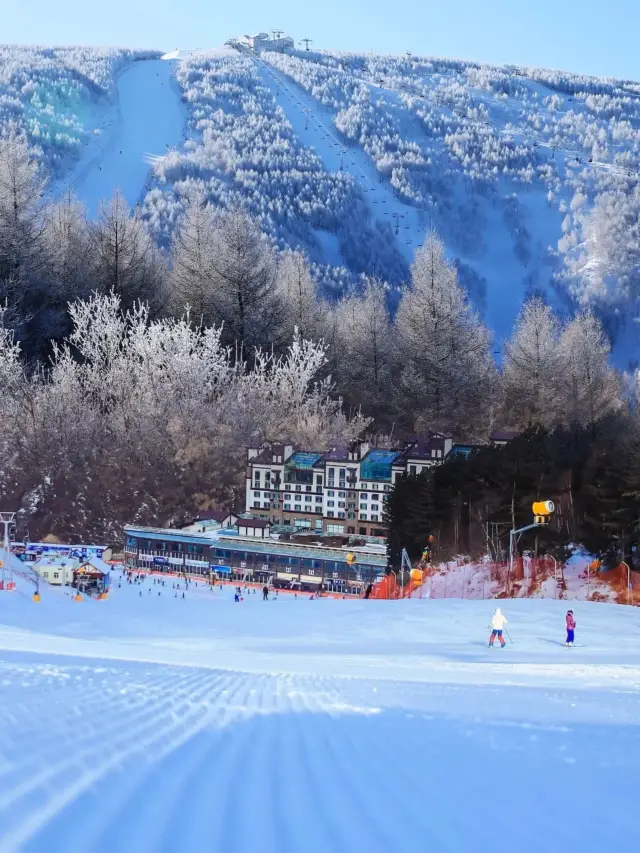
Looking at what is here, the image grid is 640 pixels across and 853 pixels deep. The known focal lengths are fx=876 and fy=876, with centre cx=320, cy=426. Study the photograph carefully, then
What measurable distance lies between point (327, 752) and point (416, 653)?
16.3ft

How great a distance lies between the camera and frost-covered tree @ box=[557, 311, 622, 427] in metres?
30.7

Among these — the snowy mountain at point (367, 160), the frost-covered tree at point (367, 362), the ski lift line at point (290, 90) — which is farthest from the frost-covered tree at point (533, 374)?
the ski lift line at point (290, 90)

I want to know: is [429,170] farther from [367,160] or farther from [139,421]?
[139,421]

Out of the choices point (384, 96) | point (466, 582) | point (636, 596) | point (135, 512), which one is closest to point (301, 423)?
point (135, 512)

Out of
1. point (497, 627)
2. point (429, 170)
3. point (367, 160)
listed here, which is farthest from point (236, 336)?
point (367, 160)

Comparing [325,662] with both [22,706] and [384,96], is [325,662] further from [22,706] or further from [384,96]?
[384,96]

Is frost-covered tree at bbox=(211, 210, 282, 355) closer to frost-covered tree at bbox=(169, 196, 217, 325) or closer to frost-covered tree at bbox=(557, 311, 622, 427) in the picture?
frost-covered tree at bbox=(169, 196, 217, 325)

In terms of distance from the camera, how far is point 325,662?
7809mm

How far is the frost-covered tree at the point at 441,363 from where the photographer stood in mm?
29750

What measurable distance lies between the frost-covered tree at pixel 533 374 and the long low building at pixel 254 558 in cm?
1249

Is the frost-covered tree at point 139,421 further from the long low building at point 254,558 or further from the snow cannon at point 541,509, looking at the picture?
the snow cannon at point 541,509

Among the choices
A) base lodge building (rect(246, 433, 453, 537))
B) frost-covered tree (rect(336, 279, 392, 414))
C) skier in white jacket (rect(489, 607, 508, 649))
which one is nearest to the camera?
skier in white jacket (rect(489, 607, 508, 649))

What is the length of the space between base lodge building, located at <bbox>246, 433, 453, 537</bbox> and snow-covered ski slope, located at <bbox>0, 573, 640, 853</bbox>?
490 inches

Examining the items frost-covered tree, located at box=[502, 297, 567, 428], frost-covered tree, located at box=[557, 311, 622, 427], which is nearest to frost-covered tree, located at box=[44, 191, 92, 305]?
frost-covered tree, located at box=[502, 297, 567, 428]
